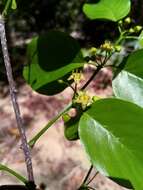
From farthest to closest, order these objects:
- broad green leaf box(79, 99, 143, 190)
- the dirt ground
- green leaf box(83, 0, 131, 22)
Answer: the dirt ground
green leaf box(83, 0, 131, 22)
broad green leaf box(79, 99, 143, 190)

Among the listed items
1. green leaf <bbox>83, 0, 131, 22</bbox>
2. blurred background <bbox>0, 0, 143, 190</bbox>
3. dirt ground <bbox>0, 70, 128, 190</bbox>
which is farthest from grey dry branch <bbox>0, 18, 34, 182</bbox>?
dirt ground <bbox>0, 70, 128, 190</bbox>

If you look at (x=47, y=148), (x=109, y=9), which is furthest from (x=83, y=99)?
(x=47, y=148)

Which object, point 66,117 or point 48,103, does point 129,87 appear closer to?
point 66,117

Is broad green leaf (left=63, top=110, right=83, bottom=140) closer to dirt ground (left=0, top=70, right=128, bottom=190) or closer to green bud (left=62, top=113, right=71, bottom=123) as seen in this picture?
green bud (left=62, top=113, right=71, bottom=123)

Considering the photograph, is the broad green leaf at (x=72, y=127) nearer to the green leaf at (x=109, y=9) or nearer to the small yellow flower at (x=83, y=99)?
the small yellow flower at (x=83, y=99)

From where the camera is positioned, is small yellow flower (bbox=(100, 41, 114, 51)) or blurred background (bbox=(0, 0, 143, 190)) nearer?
small yellow flower (bbox=(100, 41, 114, 51))

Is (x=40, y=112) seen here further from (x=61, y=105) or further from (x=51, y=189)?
(x=51, y=189)
